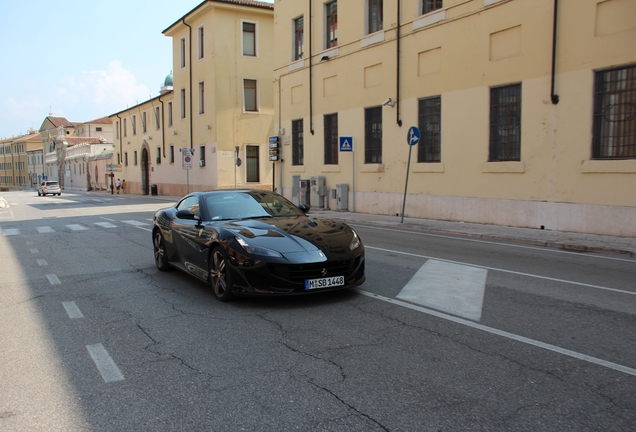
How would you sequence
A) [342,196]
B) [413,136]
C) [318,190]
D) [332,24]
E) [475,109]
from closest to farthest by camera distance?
[475,109], [413,136], [342,196], [332,24], [318,190]

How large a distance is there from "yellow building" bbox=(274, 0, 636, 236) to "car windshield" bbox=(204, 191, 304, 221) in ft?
28.9

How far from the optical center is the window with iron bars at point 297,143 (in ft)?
84.2

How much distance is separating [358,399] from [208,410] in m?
1.03

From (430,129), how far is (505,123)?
10.2 ft

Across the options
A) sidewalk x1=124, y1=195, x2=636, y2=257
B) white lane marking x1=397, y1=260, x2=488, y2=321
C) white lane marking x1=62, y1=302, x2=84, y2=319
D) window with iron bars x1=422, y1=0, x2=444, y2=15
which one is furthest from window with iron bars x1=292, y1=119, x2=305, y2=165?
white lane marking x1=62, y1=302, x2=84, y2=319

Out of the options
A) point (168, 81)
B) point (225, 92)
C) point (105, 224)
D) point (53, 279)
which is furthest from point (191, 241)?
point (168, 81)

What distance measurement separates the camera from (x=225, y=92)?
37.1 metres

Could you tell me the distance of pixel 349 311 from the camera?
6.02 metres

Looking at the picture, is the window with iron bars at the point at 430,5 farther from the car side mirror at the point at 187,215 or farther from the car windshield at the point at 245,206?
the car side mirror at the point at 187,215

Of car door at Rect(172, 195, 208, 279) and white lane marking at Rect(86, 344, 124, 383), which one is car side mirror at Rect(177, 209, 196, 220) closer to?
car door at Rect(172, 195, 208, 279)

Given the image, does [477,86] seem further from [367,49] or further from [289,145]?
[289,145]

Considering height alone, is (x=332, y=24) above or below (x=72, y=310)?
above

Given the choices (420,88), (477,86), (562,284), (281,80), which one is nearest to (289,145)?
(281,80)

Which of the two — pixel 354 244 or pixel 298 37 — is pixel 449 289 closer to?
pixel 354 244
